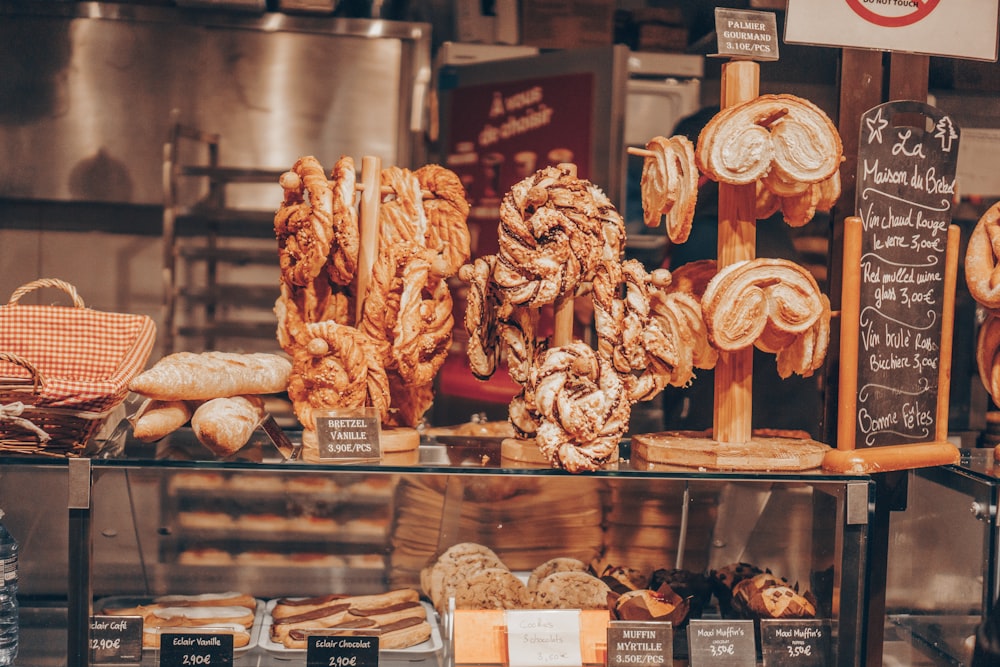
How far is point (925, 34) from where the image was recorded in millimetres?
2357

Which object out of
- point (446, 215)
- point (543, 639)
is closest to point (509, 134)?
point (446, 215)

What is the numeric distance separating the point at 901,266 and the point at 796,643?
0.88m

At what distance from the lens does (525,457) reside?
6.76 ft

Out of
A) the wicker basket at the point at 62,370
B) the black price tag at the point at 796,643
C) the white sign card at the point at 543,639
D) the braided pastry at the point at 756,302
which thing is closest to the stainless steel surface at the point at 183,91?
the wicker basket at the point at 62,370

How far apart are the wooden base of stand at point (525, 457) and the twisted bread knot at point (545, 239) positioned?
31 cm

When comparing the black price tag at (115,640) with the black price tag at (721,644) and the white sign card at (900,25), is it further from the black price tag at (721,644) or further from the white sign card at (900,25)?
the white sign card at (900,25)

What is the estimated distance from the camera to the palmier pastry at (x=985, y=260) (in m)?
2.22

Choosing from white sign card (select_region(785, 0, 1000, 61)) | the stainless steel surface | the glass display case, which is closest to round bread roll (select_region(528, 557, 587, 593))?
the glass display case

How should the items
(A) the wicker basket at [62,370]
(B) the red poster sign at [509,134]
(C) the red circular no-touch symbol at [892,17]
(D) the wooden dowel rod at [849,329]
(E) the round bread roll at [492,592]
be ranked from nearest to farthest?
(A) the wicker basket at [62,370] → (D) the wooden dowel rod at [849,329] → (E) the round bread roll at [492,592] → (C) the red circular no-touch symbol at [892,17] → (B) the red poster sign at [509,134]

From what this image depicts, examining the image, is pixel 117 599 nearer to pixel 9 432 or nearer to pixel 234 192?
pixel 9 432

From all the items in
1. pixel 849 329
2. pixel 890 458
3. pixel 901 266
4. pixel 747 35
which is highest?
pixel 747 35

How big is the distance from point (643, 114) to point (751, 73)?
2.14 feet

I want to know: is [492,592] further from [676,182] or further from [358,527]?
[676,182]

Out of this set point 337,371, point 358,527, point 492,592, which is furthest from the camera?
point 358,527
